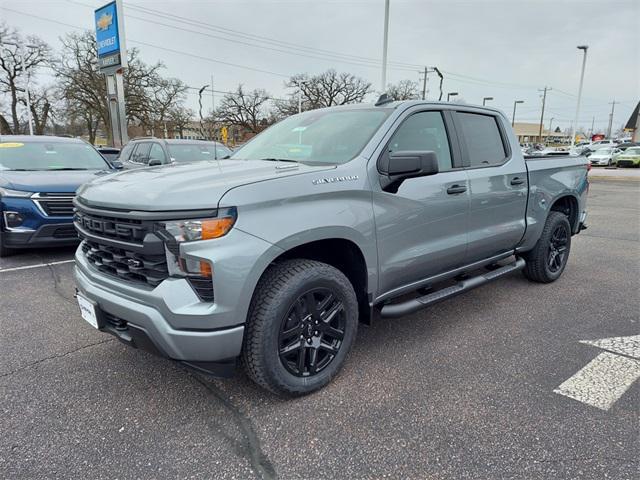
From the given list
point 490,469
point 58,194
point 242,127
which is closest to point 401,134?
point 490,469

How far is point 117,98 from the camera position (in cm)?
1683

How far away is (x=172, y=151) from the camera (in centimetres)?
856

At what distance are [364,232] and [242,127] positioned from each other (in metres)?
47.6

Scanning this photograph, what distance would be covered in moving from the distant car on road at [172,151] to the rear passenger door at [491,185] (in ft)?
18.0

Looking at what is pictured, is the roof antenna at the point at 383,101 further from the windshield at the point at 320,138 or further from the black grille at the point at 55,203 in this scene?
the black grille at the point at 55,203

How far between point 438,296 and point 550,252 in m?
2.25

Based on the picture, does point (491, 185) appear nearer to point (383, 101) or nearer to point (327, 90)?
point (383, 101)

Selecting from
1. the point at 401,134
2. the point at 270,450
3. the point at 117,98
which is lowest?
the point at 270,450

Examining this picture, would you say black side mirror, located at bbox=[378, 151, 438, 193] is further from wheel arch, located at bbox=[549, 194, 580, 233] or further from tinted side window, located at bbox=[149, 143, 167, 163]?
tinted side window, located at bbox=[149, 143, 167, 163]

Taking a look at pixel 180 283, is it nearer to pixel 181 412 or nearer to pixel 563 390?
pixel 181 412

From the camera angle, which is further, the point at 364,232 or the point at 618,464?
the point at 364,232

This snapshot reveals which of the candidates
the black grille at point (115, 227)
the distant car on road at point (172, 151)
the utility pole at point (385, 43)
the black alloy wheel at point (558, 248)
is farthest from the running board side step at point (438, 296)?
the utility pole at point (385, 43)

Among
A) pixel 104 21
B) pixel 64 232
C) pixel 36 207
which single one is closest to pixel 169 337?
pixel 64 232

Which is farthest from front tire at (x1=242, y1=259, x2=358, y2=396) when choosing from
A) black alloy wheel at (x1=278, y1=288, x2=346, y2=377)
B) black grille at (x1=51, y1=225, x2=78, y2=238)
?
black grille at (x1=51, y1=225, x2=78, y2=238)
